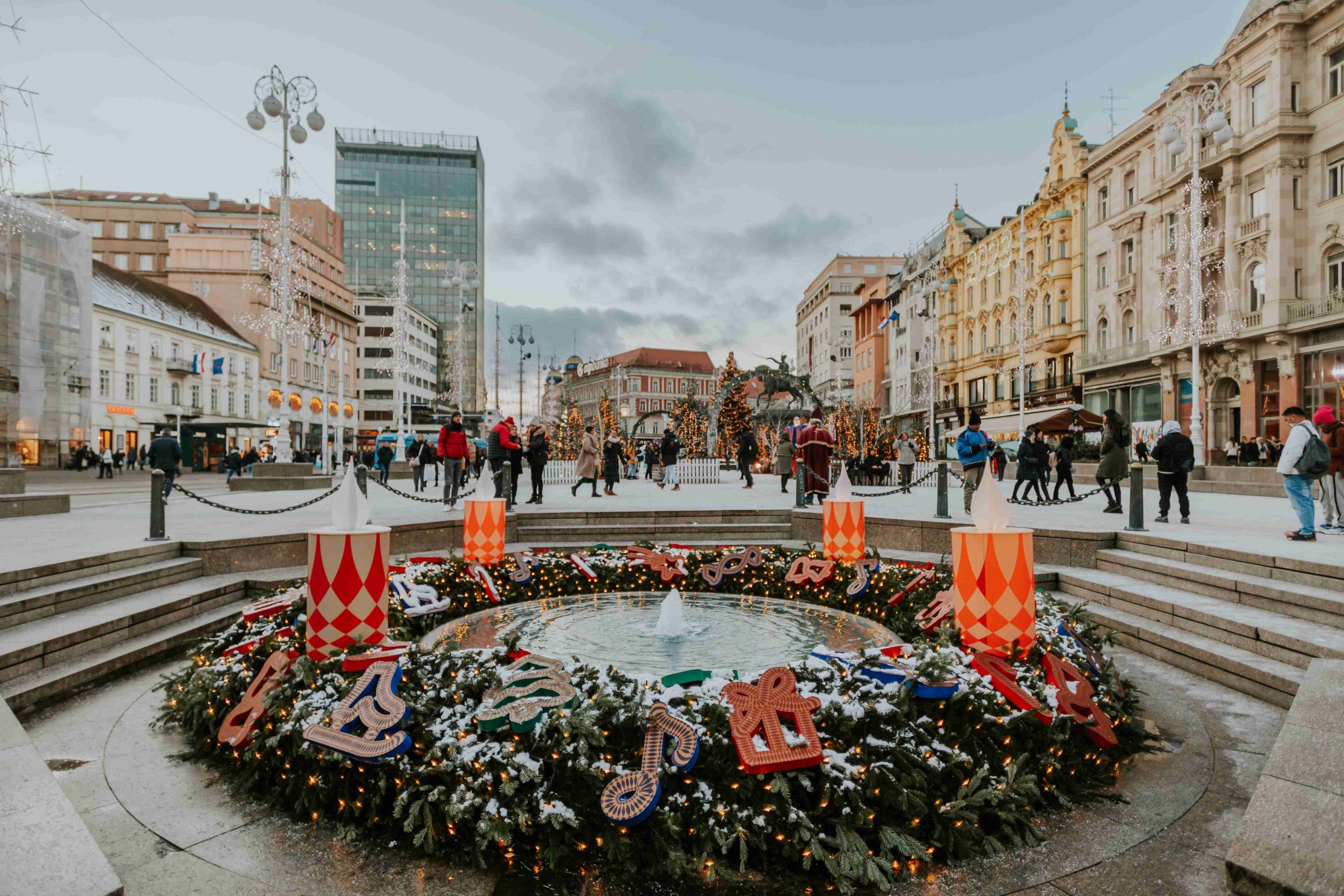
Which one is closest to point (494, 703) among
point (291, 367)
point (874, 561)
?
point (874, 561)

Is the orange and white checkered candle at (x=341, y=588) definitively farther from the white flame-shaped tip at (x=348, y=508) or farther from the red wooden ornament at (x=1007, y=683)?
the red wooden ornament at (x=1007, y=683)

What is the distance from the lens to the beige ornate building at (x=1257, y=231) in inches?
1023

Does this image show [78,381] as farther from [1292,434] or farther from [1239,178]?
[1239,178]

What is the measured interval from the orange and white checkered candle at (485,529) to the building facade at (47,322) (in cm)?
1741

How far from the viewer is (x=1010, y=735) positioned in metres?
3.39

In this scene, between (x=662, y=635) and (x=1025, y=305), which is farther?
(x=1025, y=305)

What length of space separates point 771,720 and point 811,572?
12.1 feet

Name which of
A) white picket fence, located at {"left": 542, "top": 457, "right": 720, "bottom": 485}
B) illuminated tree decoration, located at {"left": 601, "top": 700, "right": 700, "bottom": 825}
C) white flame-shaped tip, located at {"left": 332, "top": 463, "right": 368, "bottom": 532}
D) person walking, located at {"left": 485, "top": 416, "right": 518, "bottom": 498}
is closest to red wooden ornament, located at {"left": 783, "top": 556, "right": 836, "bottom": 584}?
illuminated tree decoration, located at {"left": 601, "top": 700, "right": 700, "bottom": 825}

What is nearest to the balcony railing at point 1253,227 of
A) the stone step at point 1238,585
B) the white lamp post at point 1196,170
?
the white lamp post at point 1196,170

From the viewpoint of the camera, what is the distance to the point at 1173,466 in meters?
10.6

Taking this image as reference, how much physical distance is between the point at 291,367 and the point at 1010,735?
71.1 metres

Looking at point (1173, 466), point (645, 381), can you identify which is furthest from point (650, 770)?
point (645, 381)

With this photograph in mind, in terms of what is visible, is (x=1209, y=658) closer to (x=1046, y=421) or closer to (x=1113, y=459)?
(x=1113, y=459)

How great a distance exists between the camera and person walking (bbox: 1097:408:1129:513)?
38.4 feet
